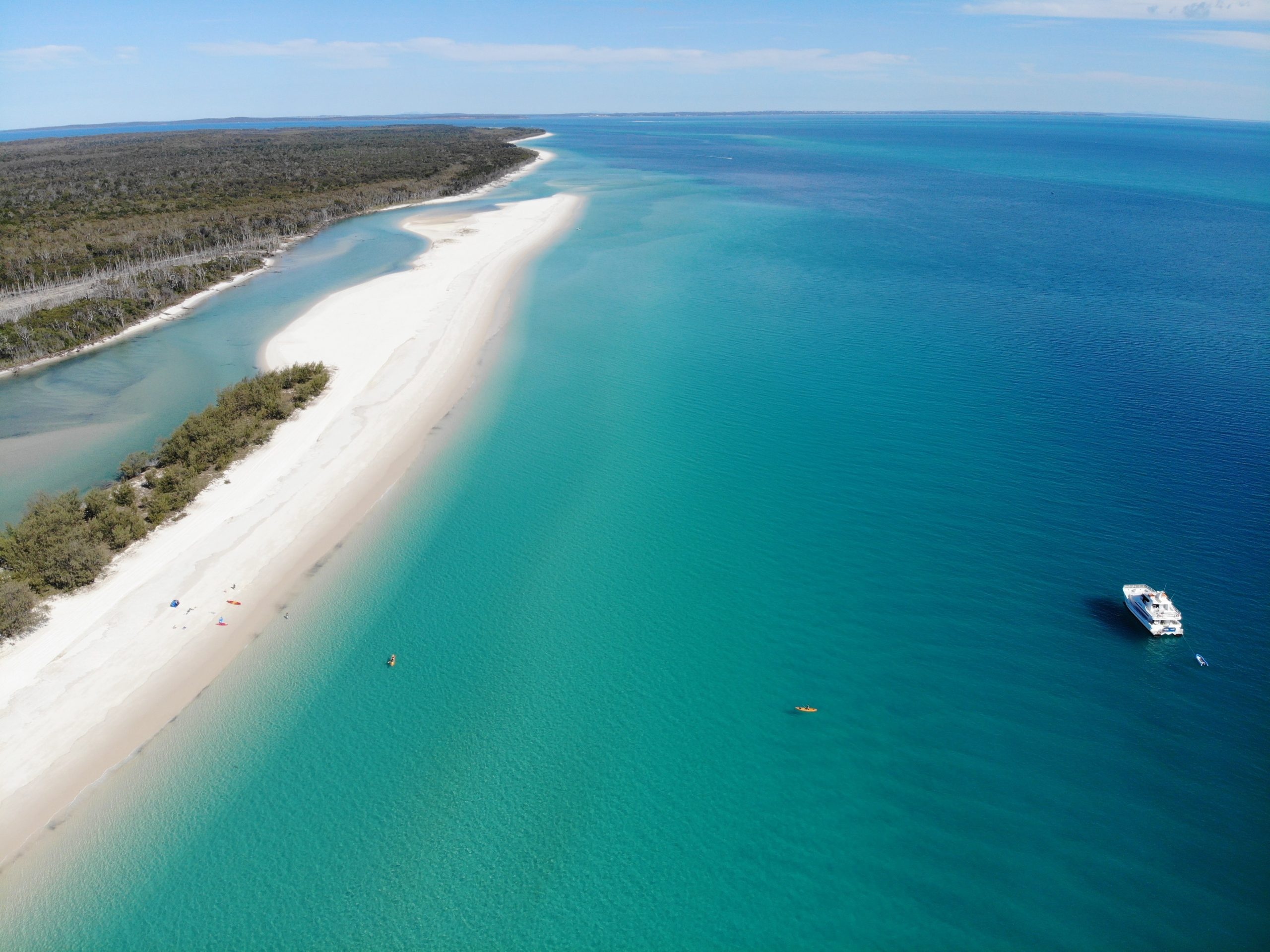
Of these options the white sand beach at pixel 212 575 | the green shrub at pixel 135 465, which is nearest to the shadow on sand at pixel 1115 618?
the white sand beach at pixel 212 575

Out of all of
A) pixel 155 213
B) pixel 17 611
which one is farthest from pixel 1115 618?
pixel 155 213

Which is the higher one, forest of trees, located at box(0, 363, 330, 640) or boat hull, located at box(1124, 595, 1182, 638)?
forest of trees, located at box(0, 363, 330, 640)

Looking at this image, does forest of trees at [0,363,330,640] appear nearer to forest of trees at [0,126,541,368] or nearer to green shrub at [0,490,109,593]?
green shrub at [0,490,109,593]

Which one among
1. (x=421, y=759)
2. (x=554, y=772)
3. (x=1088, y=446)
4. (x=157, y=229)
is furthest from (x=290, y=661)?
(x=157, y=229)

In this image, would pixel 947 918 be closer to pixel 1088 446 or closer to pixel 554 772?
pixel 554 772

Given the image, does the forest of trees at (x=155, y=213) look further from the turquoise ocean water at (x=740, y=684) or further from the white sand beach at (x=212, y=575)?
the white sand beach at (x=212, y=575)

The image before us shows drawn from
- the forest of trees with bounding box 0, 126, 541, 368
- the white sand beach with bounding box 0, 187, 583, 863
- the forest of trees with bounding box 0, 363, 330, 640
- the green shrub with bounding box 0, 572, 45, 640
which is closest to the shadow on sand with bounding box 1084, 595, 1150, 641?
the white sand beach with bounding box 0, 187, 583, 863

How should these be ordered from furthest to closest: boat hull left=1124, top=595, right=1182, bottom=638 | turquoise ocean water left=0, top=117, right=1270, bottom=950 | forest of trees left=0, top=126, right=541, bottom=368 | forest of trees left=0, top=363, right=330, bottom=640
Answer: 1. forest of trees left=0, top=126, right=541, bottom=368
2. forest of trees left=0, top=363, right=330, bottom=640
3. boat hull left=1124, top=595, right=1182, bottom=638
4. turquoise ocean water left=0, top=117, right=1270, bottom=950
